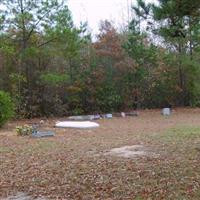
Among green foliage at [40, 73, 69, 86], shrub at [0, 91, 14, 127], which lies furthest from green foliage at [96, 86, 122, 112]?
shrub at [0, 91, 14, 127]

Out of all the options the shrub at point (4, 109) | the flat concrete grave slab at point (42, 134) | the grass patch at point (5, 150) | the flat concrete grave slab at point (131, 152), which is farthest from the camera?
the shrub at point (4, 109)

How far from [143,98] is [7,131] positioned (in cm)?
887

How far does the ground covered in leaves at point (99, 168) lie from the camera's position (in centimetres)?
502

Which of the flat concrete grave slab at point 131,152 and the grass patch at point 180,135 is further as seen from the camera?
the grass patch at point 180,135

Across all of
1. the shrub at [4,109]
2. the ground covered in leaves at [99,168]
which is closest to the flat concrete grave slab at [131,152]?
the ground covered in leaves at [99,168]

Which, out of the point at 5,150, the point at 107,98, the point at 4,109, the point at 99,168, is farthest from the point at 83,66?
the point at 99,168

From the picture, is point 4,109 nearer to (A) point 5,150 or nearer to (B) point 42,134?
(B) point 42,134

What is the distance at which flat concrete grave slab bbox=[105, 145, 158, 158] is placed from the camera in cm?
734

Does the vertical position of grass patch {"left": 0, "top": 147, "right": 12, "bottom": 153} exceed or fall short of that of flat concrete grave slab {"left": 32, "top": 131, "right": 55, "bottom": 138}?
it falls short

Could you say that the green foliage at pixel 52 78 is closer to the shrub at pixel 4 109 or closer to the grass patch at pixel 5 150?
the shrub at pixel 4 109

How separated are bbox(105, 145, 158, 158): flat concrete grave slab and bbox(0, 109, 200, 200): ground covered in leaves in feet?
0.37

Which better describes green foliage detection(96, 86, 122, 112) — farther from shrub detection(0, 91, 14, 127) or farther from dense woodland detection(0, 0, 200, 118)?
shrub detection(0, 91, 14, 127)

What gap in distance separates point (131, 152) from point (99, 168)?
1509mm

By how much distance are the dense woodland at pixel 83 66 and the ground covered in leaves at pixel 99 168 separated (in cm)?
489
